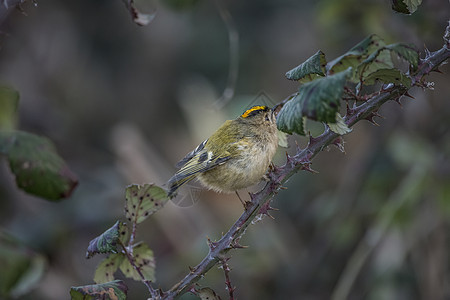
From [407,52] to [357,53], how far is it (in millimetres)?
194

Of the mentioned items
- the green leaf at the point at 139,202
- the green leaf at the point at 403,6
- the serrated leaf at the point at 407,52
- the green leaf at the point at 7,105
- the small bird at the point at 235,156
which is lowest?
the serrated leaf at the point at 407,52

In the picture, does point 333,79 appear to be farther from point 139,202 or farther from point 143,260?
point 143,260

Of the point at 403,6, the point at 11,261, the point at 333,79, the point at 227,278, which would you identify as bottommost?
the point at 227,278

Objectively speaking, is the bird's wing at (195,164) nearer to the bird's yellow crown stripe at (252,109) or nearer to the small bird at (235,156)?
the small bird at (235,156)

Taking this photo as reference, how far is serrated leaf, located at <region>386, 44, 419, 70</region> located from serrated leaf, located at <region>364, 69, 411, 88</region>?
0.05m

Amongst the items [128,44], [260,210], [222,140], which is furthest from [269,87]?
[260,210]

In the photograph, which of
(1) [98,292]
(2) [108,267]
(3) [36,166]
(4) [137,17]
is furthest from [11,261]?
(4) [137,17]

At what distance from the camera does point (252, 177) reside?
8.23ft

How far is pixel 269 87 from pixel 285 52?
0.50 m

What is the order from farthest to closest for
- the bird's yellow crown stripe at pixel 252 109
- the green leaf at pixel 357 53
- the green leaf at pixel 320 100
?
the bird's yellow crown stripe at pixel 252 109, the green leaf at pixel 357 53, the green leaf at pixel 320 100

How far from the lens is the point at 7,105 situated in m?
1.51

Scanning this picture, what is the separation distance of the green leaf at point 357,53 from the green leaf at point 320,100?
0.40 m

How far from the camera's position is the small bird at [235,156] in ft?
8.35

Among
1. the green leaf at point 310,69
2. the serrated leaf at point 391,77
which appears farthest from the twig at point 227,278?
the serrated leaf at point 391,77
